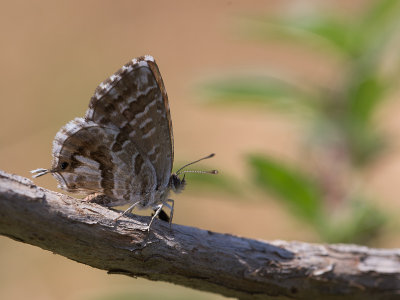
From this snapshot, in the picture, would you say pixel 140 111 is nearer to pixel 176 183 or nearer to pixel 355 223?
pixel 176 183

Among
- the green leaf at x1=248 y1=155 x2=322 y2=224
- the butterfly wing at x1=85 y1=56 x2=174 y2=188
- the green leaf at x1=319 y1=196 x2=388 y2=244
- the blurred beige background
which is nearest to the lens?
the butterfly wing at x1=85 y1=56 x2=174 y2=188

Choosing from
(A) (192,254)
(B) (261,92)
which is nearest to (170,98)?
(B) (261,92)

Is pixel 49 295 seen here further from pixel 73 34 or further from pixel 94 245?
pixel 73 34

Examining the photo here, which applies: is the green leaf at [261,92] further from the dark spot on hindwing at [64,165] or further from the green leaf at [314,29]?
the dark spot on hindwing at [64,165]

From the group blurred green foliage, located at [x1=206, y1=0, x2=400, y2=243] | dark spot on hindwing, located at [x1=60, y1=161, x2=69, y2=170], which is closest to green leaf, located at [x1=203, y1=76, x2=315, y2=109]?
blurred green foliage, located at [x1=206, y1=0, x2=400, y2=243]

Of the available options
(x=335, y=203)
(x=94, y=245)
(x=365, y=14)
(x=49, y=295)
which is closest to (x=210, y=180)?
(x=335, y=203)

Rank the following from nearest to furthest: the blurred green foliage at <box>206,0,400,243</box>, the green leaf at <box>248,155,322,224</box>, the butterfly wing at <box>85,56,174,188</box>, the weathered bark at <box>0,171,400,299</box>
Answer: the weathered bark at <box>0,171,400,299</box>, the butterfly wing at <box>85,56,174,188</box>, the green leaf at <box>248,155,322,224</box>, the blurred green foliage at <box>206,0,400,243</box>

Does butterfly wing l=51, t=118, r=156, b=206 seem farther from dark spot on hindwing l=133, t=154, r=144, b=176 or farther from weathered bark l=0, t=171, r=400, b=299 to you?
weathered bark l=0, t=171, r=400, b=299

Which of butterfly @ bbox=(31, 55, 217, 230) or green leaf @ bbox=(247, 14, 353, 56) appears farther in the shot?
green leaf @ bbox=(247, 14, 353, 56)
